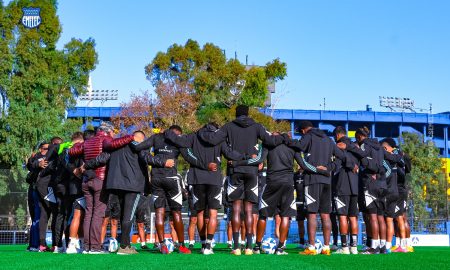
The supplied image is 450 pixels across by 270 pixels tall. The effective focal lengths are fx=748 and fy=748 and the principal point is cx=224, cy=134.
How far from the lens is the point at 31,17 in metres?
38.8

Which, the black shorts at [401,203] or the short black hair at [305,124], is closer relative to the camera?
the short black hair at [305,124]

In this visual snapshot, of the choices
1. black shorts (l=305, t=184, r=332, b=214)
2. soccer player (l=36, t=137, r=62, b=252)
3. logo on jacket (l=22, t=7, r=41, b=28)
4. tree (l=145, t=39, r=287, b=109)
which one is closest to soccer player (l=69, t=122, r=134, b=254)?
soccer player (l=36, t=137, r=62, b=252)

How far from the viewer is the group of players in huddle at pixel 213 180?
40.1 feet

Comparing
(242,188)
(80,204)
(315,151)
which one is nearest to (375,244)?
(315,151)

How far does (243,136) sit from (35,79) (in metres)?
26.7

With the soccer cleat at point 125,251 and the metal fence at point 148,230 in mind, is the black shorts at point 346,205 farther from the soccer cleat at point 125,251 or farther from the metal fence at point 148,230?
the metal fence at point 148,230

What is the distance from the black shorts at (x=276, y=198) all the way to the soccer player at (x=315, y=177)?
323 mm

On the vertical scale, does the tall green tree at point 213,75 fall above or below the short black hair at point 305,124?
above

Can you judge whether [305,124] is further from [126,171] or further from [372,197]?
[126,171]

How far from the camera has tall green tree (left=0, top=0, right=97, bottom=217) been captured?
3644 centimetres

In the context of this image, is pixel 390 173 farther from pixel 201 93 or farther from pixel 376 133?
pixel 376 133

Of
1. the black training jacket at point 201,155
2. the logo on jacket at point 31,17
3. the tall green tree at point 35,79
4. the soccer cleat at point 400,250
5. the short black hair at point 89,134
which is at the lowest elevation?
the soccer cleat at point 400,250

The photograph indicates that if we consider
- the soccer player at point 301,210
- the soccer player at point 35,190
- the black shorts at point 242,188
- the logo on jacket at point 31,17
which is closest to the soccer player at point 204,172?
the black shorts at point 242,188

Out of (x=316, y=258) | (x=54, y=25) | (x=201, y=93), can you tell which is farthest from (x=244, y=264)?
(x=201, y=93)
